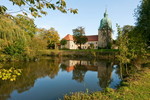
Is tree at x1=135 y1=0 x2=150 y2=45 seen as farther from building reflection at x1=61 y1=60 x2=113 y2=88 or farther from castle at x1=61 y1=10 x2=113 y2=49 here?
castle at x1=61 y1=10 x2=113 y2=49

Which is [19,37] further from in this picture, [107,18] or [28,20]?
[107,18]

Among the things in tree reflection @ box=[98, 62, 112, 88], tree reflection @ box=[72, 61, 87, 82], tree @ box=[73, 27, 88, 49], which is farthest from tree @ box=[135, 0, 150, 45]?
tree @ box=[73, 27, 88, 49]

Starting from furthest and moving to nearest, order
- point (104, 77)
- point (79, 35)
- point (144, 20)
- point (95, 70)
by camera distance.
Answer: point (79, 35) → point (144, 20) → point (95, 70) → point (104, 77)

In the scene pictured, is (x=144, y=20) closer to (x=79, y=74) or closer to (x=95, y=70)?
(x=95, y=70)

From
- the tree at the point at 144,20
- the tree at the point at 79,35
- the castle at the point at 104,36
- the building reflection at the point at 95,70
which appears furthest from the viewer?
the tree at the point at 79,35

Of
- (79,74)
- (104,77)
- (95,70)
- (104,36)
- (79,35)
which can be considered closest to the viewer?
(104,77)

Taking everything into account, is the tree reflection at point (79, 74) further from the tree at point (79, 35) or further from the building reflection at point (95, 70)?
the tree at point (79, 35)

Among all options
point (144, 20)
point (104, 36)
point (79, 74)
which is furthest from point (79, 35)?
point (79, 74)

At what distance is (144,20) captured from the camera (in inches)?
558

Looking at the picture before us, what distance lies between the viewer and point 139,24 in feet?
49.6

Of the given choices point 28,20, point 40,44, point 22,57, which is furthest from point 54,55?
point 28,20

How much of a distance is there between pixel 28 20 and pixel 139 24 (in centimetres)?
1656

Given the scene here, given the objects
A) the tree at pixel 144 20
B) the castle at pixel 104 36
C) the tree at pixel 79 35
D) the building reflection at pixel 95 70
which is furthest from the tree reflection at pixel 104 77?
the tree at pixel 79 35

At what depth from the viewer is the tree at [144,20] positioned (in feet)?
43.7
